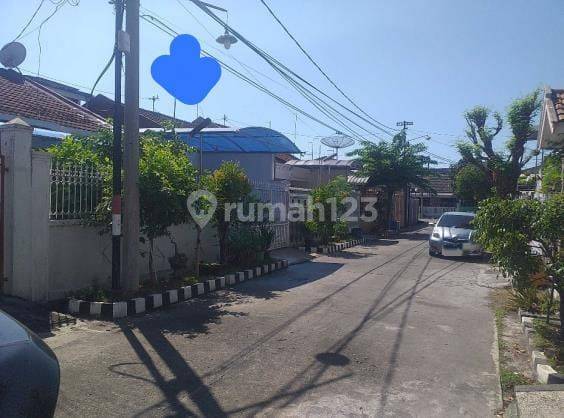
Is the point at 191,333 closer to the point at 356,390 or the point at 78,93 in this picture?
the point at 356,390

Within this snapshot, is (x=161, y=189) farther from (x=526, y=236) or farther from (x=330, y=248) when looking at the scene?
(x=330, y=248)

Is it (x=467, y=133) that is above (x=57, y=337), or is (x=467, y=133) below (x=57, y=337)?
above

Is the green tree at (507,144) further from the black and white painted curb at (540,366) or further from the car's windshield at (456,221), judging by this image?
the black and white painted curb at (540,366)

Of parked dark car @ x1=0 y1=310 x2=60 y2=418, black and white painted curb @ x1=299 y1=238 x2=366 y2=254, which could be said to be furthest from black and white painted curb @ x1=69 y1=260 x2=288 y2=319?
black and white painted curb @ x1=299 y1=238 x2=366 y2=254

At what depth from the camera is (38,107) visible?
1565 cm

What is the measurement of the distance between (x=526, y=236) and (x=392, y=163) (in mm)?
20709

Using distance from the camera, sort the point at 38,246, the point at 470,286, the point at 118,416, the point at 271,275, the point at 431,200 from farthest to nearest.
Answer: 1. the point at 431,200
2. the point at 271,275
3. the point at 470,286
4. the point at 38,246
5. the point at 118,416

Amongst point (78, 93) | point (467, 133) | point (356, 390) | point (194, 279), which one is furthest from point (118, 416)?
point (78, 93)

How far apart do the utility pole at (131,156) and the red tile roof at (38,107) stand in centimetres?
590

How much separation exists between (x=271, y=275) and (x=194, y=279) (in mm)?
2483

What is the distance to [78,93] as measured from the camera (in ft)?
81.6

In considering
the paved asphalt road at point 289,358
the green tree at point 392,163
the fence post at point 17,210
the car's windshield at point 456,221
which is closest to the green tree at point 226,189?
the paved asphalt road at point 289,358

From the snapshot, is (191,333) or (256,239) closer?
(191,333)

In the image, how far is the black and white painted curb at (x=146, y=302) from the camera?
23.9ft
